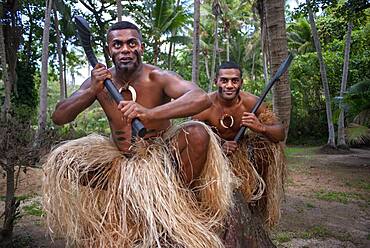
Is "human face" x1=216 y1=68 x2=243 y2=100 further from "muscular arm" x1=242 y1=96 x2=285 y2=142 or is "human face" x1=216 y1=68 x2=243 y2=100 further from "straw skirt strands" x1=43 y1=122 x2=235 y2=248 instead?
"straw skirt strands" x1=43 y1=122 x2=235 y2=248

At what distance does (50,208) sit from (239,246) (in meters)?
0.88

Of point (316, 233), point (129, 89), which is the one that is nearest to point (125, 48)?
point (129, 89)

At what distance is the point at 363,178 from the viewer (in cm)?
862

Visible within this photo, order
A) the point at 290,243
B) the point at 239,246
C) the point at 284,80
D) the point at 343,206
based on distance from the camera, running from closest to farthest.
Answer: the point at 239,246
the point at 284,80
the point at 290,243
the point at 343,206

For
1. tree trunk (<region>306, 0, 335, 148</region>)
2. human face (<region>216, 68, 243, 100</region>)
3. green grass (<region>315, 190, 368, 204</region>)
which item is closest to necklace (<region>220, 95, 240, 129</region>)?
human face (<region>216, 68, 243, 100</region>)

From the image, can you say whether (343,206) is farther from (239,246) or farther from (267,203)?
(239,246)

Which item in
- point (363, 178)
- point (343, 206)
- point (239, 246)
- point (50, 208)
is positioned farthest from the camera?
point (363, 178)

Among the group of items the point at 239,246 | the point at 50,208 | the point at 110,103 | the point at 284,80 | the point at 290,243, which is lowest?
the point at 290,243

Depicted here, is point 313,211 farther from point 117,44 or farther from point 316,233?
point 117,44

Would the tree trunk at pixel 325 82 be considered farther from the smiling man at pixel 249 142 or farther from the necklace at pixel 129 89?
the necklace at pixel 129 89

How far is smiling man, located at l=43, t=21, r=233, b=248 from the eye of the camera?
160cm

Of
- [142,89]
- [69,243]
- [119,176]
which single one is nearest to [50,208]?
[69,243]

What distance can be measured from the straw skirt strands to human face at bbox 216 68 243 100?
70 cm

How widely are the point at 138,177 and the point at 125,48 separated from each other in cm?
59
